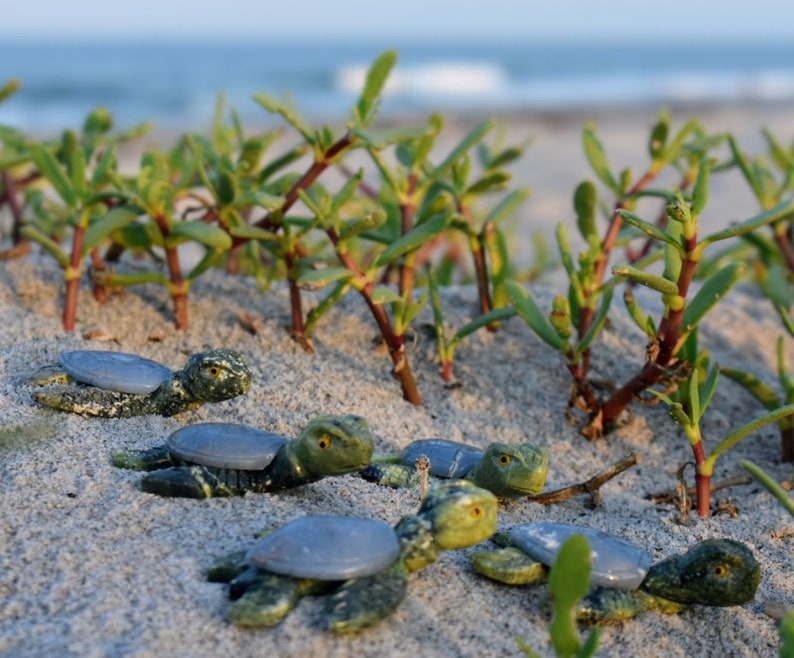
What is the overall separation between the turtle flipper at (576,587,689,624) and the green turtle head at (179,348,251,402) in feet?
2.21

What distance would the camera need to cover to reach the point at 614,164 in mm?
7723

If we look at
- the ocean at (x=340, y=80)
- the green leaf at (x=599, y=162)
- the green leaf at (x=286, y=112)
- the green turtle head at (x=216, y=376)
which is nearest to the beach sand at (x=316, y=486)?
the green turtle head at (x=216, y=376)

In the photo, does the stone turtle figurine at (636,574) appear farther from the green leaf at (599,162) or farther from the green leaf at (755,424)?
the green leaf at (599,162)

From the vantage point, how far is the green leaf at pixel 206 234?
207 cm

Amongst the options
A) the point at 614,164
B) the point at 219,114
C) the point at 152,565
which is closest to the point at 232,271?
the point at 219,114

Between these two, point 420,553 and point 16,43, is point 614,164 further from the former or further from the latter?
point 16,43

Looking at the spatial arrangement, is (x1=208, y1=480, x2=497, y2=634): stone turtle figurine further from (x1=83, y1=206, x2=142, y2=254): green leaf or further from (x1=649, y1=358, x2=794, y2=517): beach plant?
(x1=83, y1=206, x2=142, y2=254): green leaf

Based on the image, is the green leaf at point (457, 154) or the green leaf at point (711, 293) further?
the green leaf at point (457, 154)

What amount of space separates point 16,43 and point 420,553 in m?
36.7

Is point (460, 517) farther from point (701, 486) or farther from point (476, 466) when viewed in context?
point (701, 486)

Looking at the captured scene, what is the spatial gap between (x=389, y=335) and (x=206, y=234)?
0.44 meters

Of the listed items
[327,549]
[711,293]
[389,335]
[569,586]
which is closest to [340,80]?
[389,335]

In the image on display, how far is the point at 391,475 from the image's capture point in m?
1.66

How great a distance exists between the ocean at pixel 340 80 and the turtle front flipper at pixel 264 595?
35.7ft
